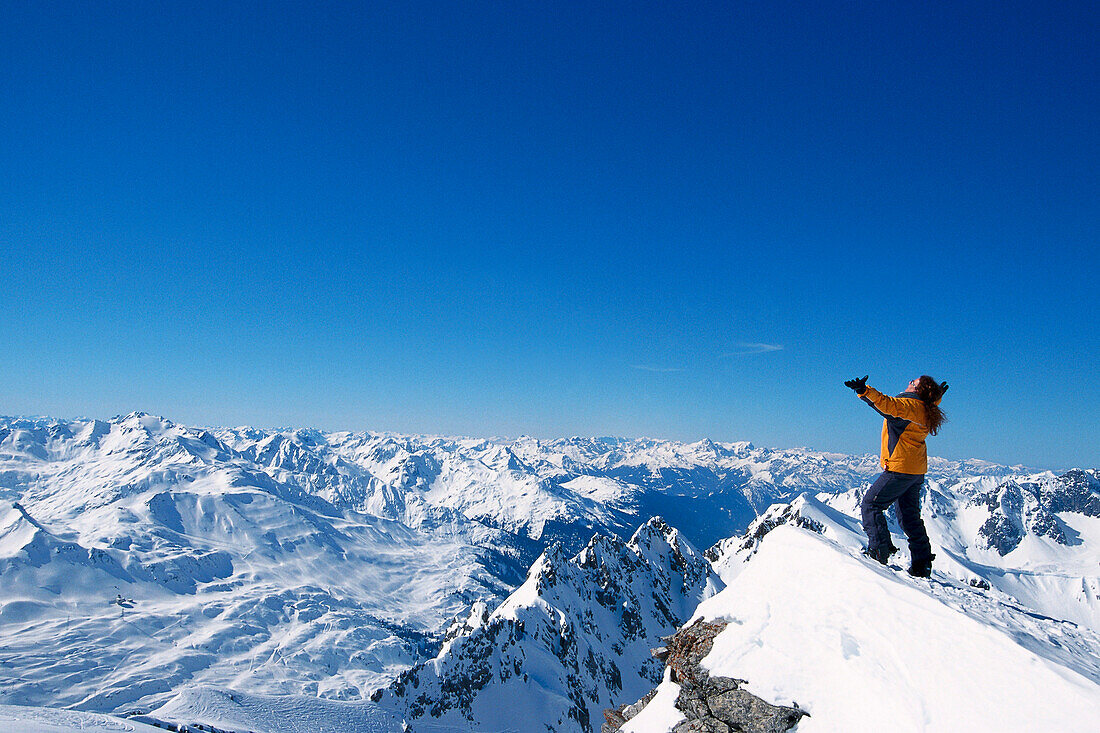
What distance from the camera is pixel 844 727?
7301 mm

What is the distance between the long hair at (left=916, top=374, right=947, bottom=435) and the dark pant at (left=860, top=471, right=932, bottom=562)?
1213 mm

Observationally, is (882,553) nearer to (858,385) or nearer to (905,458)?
(905,458)

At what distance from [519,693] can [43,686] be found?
496ft

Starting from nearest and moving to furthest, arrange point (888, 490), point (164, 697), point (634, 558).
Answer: point (888, 490) < point (164, 697) < point (634, 558)

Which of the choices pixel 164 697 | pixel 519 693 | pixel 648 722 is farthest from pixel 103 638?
pixel 648 722

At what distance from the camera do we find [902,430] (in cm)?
1062

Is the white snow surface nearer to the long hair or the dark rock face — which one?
the dark rock face

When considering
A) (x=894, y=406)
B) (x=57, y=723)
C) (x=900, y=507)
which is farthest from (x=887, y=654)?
(x=57, y=723)

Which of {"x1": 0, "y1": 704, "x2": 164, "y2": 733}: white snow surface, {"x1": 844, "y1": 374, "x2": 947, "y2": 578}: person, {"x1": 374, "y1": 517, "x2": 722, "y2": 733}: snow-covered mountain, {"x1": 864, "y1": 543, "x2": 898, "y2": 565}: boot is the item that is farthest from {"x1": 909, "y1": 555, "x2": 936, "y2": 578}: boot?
{"x1": 374, "y1": 517, "x2": 722, "y2": 733}: snow-covered mountain

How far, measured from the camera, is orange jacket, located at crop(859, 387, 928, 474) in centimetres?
1013

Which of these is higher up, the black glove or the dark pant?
the black glove

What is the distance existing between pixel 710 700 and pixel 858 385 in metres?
7.10

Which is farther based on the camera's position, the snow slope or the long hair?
the long hair

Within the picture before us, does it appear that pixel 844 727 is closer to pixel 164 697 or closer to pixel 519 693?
pixel 519 693
